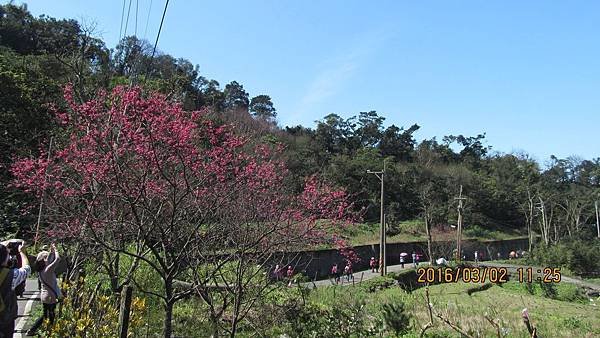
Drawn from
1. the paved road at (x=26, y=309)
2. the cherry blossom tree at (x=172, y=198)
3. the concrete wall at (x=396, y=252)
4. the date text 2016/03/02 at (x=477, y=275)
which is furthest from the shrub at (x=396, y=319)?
the date text 2016/03/02 at (x=477, y=275)

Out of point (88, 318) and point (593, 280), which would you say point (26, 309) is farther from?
point (593, 280)

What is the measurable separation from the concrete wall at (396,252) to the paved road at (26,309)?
12744 millimetres

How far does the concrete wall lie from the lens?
28.9 m

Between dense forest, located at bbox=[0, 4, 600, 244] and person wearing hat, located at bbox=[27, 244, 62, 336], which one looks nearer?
person wearing hat, located at bbox=[27, 244, 62, 336]

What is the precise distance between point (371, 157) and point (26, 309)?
1848 inches

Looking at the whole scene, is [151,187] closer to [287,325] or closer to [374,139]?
[287,325]

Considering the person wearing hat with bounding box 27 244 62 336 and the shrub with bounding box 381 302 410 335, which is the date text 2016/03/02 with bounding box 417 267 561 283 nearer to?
the shrub with bounding box 381 302 410 335

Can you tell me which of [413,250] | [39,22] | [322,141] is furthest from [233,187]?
[322,141]

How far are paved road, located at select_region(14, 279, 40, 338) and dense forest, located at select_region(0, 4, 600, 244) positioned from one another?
350 inches

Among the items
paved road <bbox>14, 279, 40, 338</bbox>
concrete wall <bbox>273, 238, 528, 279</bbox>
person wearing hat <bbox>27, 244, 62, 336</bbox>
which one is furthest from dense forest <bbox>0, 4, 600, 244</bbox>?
person wearing hat <bbox>27, 244, 62, 336</bbox>

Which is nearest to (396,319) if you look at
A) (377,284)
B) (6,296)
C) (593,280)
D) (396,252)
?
(6,296)

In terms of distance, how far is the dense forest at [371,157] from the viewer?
83.4ft

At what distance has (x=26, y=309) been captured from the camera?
943 cm

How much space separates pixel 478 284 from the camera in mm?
25578
